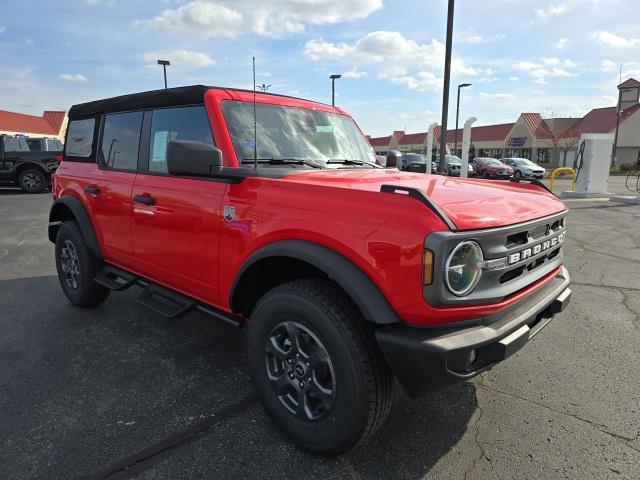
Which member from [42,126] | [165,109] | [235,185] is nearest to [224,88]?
[165,109]

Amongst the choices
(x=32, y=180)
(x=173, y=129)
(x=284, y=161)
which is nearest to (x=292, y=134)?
(x=284, y=161)

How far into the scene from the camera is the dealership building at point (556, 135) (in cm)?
4891

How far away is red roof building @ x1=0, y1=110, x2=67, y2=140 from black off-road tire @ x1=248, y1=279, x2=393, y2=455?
160 ft

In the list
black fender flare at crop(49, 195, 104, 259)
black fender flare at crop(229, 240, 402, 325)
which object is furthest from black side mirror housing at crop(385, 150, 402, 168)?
black fender flare at crop(49, 195, 104, 259)

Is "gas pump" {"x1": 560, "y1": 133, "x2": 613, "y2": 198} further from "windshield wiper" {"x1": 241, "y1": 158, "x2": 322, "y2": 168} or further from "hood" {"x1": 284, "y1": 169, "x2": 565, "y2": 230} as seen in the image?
"windshield wiper" {"x1": 241, "y1": 158, "x2": 322, "y2": 168}

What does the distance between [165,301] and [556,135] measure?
5402 centimetres

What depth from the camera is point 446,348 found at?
1.90m

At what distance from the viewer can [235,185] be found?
8.77 feet

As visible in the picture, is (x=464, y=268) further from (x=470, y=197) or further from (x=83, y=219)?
(x=83, y=219)

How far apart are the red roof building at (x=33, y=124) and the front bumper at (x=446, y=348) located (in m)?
49.3

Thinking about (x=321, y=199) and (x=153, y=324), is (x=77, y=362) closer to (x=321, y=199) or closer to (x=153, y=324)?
(x=153, y=324)

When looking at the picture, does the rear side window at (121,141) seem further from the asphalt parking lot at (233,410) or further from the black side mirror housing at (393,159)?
the black side mirror housing at (393,159)

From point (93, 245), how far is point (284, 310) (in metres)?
2.57

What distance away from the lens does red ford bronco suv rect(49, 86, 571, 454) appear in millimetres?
1984
